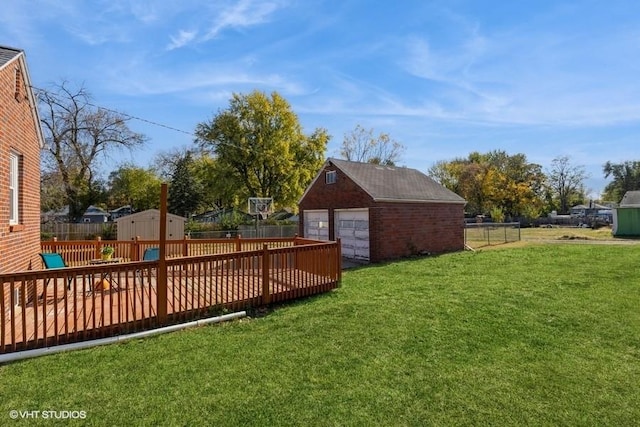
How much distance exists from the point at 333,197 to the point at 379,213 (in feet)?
9.50

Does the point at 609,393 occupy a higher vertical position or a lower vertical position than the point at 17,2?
lower

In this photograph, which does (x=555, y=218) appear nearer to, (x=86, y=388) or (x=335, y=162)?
(x=335, y=162)

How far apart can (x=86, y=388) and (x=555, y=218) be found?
55583 millimetres

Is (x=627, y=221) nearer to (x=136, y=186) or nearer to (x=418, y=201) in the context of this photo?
(x=418, y=201)

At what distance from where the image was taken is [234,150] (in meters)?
34.0

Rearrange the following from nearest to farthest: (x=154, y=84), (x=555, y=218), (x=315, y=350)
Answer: (x=315, y=350), (x=154, y=84), (x=555, y=218)

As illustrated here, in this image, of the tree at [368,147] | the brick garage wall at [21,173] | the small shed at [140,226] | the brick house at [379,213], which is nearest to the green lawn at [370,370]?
the brick garage wall at [21,173]

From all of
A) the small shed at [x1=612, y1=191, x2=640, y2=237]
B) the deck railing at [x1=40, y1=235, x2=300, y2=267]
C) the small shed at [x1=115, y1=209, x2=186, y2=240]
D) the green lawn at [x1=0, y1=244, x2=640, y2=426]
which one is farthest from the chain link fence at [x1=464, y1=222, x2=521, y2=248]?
the small shed at [x1=115, y1=209, x2=186, y2=240]

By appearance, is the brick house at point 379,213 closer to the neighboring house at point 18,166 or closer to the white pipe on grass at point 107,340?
the white pipe on grass at point 107,340

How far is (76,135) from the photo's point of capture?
30.0 meters

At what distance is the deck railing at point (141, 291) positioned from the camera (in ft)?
16.0

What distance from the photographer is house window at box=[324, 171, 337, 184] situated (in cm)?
1734

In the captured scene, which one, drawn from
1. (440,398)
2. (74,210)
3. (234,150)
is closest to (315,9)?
(440,398)

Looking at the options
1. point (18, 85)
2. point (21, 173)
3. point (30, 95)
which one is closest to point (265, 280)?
point (21, 173)
